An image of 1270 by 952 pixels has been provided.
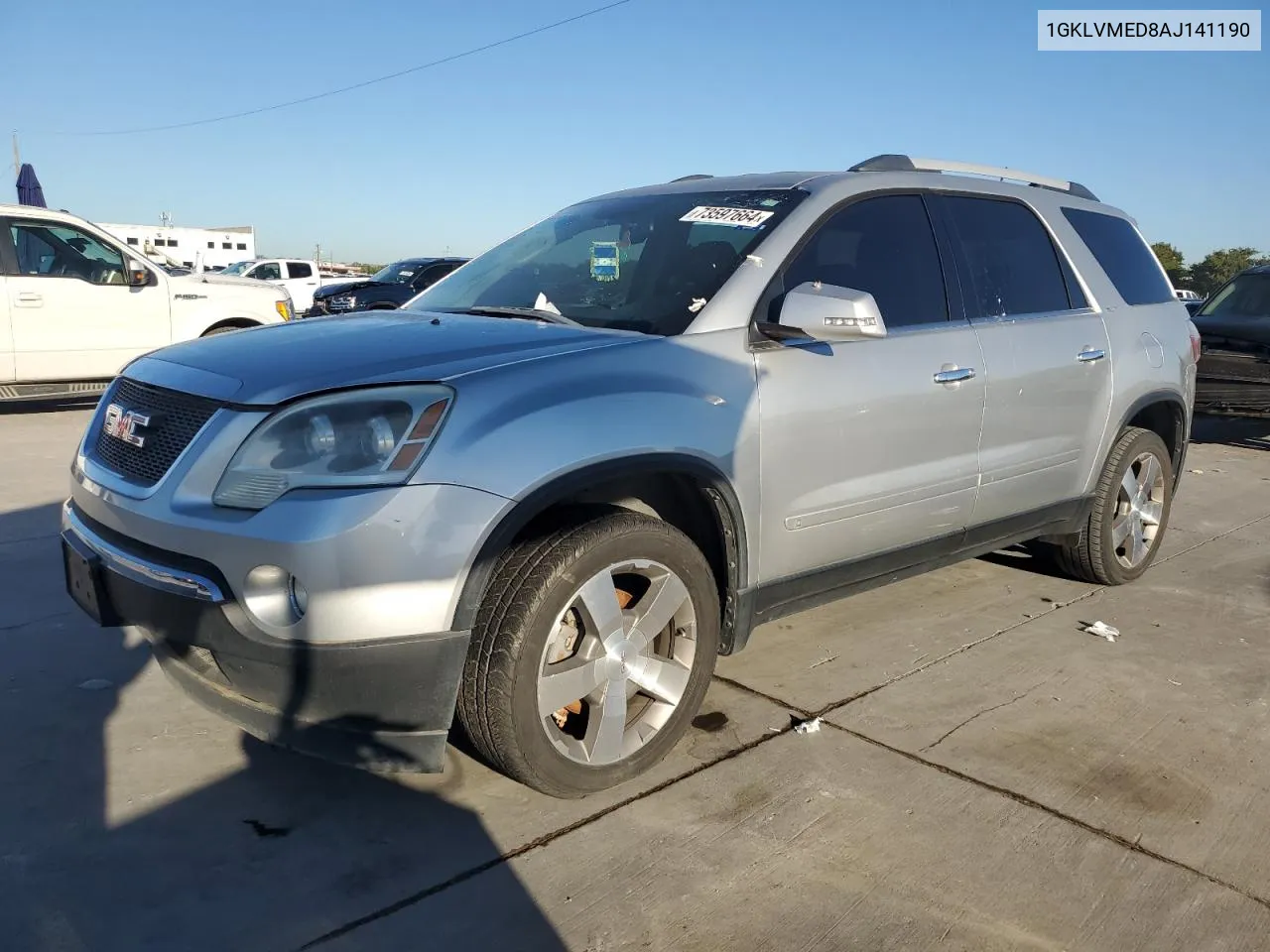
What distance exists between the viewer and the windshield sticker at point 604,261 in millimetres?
3588

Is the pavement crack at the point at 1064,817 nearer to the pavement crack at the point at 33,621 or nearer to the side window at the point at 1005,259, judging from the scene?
the side window at the point at 1005,259

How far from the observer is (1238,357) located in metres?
9.47

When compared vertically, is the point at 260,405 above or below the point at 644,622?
above

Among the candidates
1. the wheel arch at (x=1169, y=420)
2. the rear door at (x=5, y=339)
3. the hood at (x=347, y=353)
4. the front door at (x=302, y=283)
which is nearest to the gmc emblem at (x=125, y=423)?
the hood at (x=347, y=353)

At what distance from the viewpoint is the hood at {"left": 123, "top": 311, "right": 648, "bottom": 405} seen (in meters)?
2.54

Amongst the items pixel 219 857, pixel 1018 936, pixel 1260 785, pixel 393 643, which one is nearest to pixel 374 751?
pixel 393 643

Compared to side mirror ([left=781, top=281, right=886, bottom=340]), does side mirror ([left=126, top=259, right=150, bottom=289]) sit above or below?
above

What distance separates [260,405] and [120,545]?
59cm

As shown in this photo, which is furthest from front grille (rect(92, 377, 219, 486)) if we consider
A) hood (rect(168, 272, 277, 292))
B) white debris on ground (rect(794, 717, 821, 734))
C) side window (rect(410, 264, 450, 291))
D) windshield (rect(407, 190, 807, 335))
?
side window (rect(410, 264, 450, 291))

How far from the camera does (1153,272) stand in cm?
516

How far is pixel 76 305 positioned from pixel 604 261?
7.93m

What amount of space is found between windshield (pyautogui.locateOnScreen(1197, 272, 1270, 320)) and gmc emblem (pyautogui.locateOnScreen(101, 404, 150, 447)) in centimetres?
1031

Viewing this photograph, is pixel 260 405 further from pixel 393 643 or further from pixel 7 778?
pixel 7 778

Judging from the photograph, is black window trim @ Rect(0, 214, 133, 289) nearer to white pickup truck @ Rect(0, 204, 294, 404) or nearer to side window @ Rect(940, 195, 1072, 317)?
white pickup truck @ Rect(0, 204, 294, 404)
